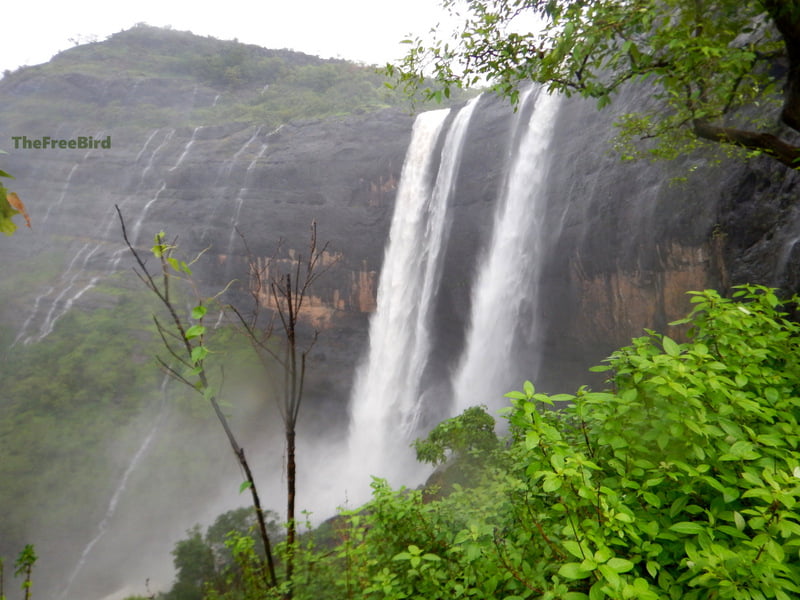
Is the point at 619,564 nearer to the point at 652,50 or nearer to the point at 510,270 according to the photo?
the point at 652,50

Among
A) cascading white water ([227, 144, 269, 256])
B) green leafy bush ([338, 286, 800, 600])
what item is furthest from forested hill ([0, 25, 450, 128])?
green leafy bush ([338, 286, 800, 600])

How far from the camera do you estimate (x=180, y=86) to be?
3356cm

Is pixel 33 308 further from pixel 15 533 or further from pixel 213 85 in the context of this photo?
pixel 213 85

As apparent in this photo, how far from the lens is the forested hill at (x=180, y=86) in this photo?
29859 millimetres

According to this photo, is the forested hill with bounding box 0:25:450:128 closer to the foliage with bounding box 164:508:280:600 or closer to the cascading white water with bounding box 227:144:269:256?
the cascading white water with bounding box 227:144:269:256

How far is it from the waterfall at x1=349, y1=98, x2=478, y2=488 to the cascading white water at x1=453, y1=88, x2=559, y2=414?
2.74 meters

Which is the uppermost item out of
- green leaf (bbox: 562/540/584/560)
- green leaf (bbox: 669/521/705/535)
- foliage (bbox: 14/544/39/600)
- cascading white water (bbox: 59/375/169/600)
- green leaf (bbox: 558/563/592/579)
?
green leaf (bbox: 669/521/705/535)

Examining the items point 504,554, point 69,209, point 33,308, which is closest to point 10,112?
point 69,209

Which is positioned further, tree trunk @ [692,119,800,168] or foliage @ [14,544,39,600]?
tree trunk @ [692,119,800,168]

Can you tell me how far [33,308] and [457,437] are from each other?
84.3 ft

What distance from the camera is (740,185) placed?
25.1ft

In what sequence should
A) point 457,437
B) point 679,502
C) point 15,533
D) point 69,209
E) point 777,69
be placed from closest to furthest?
point 679,502, point 777,69, point 457,437, point 15,533, point 69,209

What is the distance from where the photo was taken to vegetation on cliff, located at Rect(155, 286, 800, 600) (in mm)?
1312

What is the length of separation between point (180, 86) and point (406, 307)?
29.9 metres
